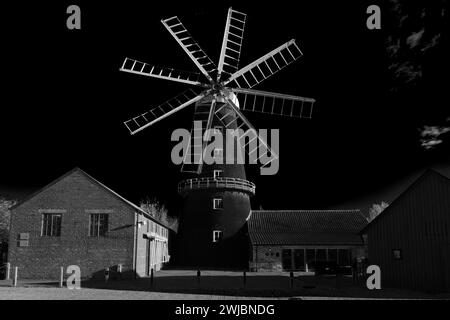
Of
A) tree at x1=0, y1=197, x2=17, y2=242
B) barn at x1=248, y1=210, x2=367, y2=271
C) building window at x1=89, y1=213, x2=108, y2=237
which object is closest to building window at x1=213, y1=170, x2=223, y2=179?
barn at x1=248, y1=210, x2=367, y2=271

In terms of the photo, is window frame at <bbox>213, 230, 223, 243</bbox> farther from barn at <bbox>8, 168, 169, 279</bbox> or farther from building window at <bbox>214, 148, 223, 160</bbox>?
barn at <bbox>8, 168, 169, 279</bbox>

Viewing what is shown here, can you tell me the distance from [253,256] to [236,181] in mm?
6655

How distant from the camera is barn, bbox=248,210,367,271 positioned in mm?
32438

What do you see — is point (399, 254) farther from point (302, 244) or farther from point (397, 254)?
point (302, 244)

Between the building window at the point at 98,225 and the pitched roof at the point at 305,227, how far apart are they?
12584mm

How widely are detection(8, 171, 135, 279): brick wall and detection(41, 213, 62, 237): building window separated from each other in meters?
0.24

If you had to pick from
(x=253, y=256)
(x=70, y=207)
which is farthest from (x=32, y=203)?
(x=253, y=256)

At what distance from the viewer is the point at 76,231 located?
24266 millimetres

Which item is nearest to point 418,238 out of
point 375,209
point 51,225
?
point 51,225

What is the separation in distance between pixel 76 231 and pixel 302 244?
16.9 meters

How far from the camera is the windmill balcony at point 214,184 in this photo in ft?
116

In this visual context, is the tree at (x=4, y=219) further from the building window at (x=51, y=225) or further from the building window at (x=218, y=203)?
the building window at (x=218, y=203)

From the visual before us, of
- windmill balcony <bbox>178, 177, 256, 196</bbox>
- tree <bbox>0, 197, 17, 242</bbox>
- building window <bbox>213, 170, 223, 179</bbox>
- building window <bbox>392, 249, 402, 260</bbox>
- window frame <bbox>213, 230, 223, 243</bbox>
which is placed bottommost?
building window <bbox>392, 249, 402, 260</bbox>

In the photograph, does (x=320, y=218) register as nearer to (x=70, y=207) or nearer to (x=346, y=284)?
(x=346, y=284)
